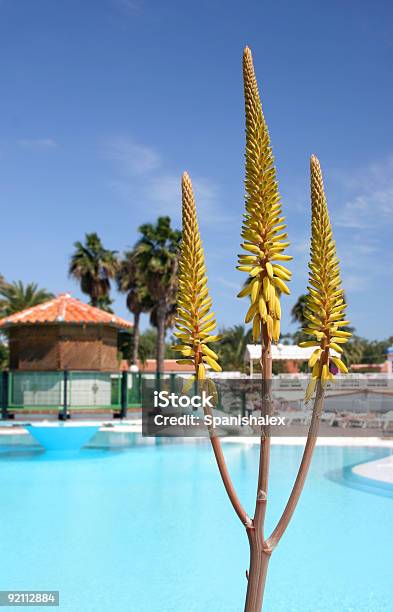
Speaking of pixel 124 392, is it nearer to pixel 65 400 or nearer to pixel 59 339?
pixel 65 400

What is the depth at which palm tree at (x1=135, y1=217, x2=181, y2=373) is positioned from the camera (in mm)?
37469

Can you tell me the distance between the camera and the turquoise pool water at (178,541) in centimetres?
807

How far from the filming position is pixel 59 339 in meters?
31.6

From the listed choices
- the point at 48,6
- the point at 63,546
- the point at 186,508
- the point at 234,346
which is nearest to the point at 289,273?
the point at 63,546

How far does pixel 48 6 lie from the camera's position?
23125 mm

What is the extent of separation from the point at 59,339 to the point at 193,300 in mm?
29204

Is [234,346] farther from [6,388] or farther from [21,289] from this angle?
[6,388]

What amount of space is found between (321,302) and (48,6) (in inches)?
899

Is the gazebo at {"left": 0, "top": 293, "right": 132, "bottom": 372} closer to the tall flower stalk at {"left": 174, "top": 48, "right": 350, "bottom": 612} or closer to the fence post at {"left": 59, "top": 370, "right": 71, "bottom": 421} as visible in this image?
the fence post at {"left": 59, "top": 370, "right": 71, "bottom": 421}

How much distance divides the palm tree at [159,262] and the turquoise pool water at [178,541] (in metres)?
20.4

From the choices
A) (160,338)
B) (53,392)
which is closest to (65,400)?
(53,392)

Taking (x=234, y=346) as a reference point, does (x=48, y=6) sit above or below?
above

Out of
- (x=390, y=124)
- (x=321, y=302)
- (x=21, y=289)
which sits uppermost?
(x=390, y=124)

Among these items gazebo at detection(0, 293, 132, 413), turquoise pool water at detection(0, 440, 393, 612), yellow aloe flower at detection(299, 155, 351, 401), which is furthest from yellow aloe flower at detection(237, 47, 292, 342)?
gazebo at detection(0, 293, 132, 413)
